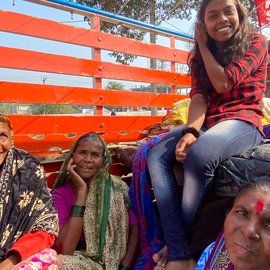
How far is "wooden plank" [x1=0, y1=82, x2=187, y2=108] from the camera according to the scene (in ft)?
9.40

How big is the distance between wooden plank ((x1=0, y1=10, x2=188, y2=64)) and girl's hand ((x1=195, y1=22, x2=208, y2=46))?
1603mm

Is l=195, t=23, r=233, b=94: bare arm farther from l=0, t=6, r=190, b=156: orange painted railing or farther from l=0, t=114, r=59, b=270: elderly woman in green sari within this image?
l=0, t=6, r=190, b=156: orange painted railing

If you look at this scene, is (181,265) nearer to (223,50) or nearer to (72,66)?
(223,50)

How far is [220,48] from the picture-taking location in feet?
6.41

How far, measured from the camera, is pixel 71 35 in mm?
3348

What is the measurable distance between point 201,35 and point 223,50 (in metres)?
0.15

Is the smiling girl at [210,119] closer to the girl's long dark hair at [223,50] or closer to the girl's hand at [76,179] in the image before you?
the girl's long dark hair at [223,50]

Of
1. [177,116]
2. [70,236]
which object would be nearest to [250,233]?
[70,236]

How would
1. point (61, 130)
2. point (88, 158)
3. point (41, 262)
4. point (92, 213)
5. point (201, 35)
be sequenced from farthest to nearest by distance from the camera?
point (61, 130), point (88, 158), point (92, 213), point (201, 35), point (41, 262)

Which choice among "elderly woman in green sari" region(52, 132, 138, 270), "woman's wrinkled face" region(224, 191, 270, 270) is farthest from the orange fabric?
A: "woman's wrinkled face" region(224, 191, 270, 270)

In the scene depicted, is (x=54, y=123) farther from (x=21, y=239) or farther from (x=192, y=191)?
(x=192, y=191)

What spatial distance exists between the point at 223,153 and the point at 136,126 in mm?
2155

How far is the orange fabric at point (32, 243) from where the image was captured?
1634 mm

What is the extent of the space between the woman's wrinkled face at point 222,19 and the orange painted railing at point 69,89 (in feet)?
5.25
